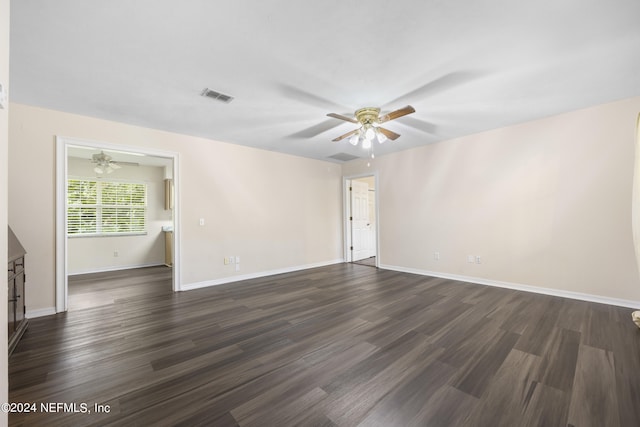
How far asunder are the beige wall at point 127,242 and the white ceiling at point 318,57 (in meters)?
3.35

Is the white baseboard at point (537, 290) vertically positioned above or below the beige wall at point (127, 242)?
below

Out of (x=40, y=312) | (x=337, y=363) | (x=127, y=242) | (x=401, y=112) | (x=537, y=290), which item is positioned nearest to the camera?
(x=337, y=363)

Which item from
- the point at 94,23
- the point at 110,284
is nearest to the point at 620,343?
the point at 94,23

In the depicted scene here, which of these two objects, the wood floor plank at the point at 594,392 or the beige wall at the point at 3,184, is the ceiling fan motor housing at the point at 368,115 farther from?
the wood floor plank at the point at 594,392

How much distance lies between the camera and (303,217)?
5.56 meters

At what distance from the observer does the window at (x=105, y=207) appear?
5.50m

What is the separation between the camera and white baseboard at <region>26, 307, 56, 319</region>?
9.40 ft

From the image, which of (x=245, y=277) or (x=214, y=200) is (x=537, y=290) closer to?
(x=245, y=277)

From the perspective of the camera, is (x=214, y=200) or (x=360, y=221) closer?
(x=214, y=200)

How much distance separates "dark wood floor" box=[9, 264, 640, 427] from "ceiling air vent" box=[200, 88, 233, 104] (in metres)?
2.49

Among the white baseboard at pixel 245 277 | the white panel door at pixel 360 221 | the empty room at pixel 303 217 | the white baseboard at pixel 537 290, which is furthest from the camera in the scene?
the white panel door at pixel 360 221

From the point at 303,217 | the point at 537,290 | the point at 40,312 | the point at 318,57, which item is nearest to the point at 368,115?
the point at 318,57

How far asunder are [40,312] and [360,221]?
578cm

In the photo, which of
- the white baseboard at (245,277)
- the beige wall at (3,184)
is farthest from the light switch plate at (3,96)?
the white baseboard at (245,277)
